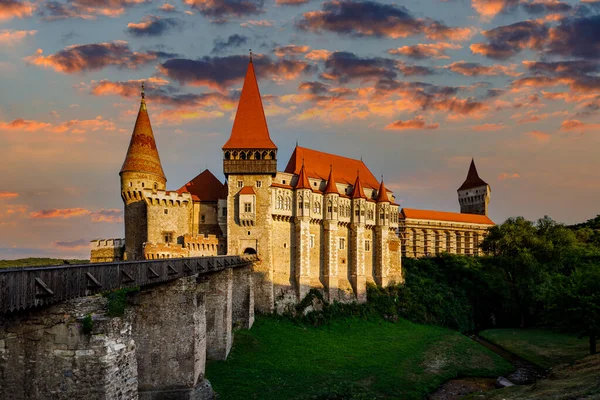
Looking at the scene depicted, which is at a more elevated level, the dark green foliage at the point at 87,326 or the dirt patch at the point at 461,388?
the dark green foliage at the point at 87,326

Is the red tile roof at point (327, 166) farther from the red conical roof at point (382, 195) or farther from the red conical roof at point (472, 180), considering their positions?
the red conical roof at point (472, 180)

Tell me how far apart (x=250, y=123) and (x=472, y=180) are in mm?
64384

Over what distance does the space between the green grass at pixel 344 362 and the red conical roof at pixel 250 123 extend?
58.3 ft

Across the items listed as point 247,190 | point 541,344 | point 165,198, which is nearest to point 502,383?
point 541,344

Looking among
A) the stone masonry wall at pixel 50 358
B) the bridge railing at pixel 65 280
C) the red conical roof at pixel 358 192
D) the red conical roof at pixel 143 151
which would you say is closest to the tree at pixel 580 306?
the red conical roof at pixel 358 192

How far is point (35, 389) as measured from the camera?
14.0m

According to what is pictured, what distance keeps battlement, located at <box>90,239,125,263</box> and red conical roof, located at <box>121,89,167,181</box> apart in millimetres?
7633

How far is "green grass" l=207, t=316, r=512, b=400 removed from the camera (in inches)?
1179

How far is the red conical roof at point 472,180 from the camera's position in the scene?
336ft

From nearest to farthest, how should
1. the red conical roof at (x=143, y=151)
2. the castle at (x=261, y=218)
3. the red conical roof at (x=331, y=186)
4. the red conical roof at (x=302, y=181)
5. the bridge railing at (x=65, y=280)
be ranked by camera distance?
1. the bridge railing at (x=65, y=280)
2. the castle at (x=261, y=218)
3. the red conical roof at (x=143, y=151)
4. the red conical roof at (x=302, y=181)
5. the red conical roof at (x=331, y=186)

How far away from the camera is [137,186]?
50438mm

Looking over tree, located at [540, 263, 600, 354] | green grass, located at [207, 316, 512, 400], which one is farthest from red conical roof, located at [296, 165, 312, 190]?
tree, located at [540, 263, 600, 354]

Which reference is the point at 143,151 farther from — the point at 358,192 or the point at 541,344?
the point at 541,344

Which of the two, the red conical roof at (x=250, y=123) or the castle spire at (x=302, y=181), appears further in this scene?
the castle spire at (x=302, y=181)
